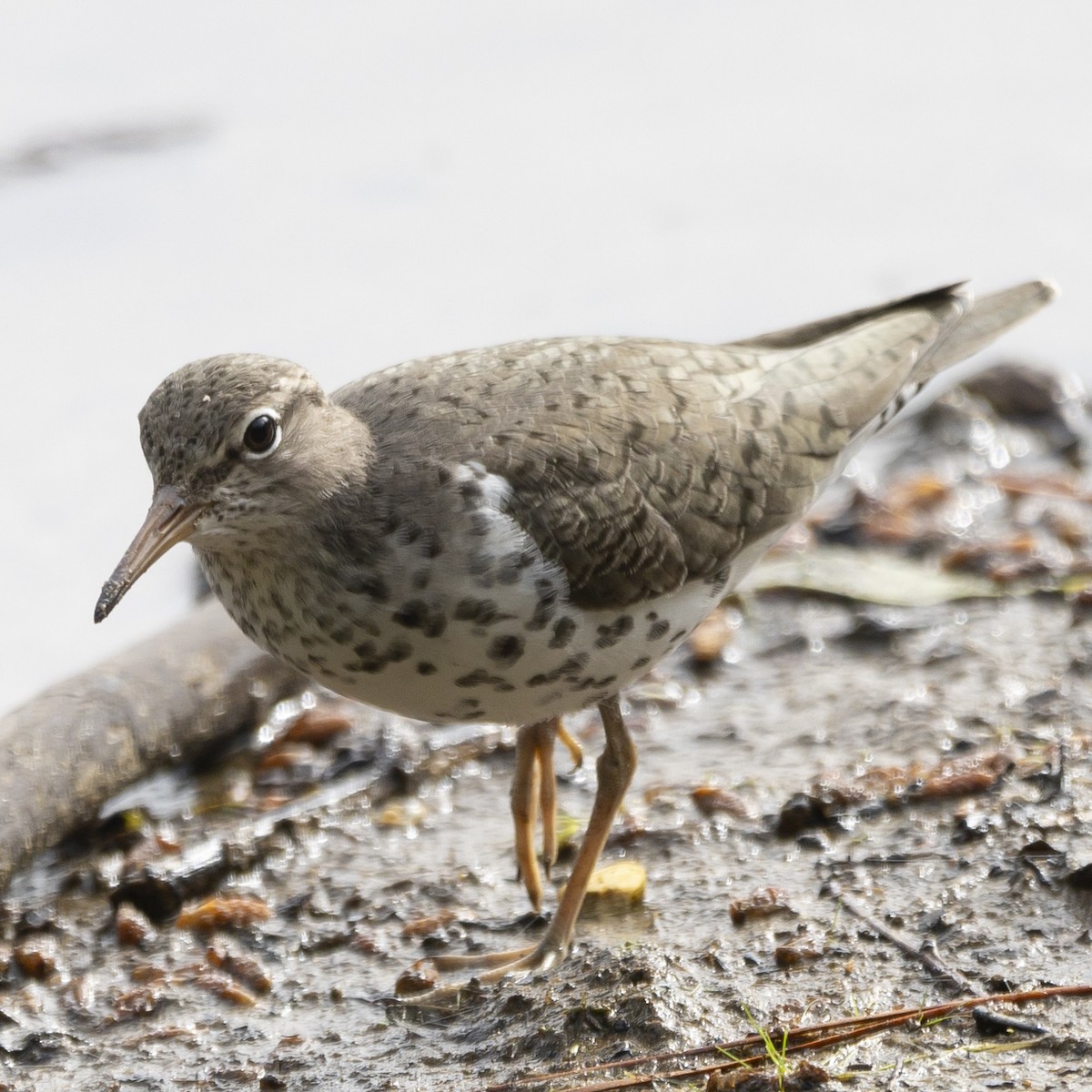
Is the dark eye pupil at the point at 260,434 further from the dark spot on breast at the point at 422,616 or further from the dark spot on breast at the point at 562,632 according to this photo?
the dark spot on breast at the point at 562,632

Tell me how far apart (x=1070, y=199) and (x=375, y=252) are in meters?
5.15

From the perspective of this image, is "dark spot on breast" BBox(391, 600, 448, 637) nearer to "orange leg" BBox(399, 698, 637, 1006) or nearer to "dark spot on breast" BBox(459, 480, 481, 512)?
"dark spot on breast" BBox(459, 480, 481, 512)

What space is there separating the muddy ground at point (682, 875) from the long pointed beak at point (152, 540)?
151 centimetres

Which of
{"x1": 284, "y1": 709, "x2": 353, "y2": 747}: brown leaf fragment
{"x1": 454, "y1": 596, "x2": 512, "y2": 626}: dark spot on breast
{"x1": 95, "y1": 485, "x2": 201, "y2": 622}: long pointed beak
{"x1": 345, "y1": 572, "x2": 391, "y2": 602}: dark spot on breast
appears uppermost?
{"x1": 95, "y1": 485, "x2": 201, "y2": 622}: long pointed beak

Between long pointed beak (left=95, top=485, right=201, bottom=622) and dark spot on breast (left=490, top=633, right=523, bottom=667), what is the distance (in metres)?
0.96

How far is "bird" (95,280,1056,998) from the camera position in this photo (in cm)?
478

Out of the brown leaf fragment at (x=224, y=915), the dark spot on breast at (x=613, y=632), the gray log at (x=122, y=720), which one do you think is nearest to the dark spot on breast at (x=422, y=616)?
the dark spot on breast at (x=613, y=632)

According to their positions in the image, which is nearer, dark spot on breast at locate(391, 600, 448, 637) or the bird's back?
dark spot on breast at locate(391, 600, 448, 637)

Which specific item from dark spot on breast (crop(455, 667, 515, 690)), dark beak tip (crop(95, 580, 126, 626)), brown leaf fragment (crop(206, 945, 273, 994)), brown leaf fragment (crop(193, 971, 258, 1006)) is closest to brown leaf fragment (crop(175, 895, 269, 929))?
brown leaf fragment (crop(206, 945, 273, 994))

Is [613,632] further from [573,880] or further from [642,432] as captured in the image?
[573,880]

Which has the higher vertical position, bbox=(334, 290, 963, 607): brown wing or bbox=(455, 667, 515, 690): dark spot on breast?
bbox=(334, 290, 963, 607): brown wing

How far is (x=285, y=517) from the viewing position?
4852 mm

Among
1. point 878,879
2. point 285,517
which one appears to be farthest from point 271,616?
point 878,879

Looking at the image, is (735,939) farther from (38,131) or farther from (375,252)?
(38,131)
